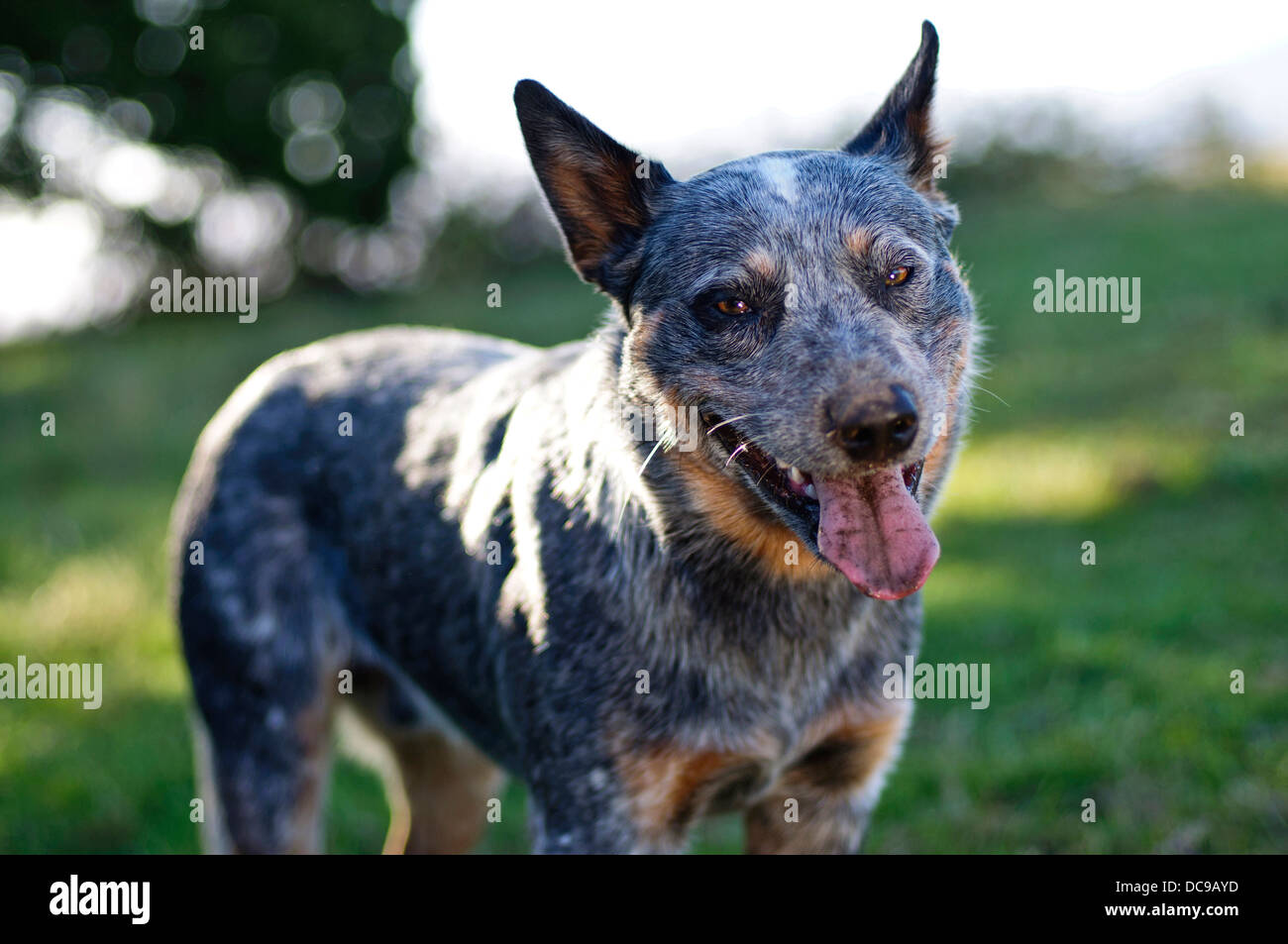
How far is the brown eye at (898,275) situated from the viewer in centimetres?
285

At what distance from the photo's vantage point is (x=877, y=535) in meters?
2.65

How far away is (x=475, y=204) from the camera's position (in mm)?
16125

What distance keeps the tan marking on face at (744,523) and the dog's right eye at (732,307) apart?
367 millimetres

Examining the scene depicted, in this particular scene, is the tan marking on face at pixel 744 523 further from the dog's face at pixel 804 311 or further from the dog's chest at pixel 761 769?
the dog's chest at pixel 761 769

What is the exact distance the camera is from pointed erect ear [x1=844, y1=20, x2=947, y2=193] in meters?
3.24

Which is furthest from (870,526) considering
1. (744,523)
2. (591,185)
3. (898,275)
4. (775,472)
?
(591,185)

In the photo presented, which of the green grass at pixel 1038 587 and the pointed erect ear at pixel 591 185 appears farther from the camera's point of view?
the green grass at pixel 1038 587

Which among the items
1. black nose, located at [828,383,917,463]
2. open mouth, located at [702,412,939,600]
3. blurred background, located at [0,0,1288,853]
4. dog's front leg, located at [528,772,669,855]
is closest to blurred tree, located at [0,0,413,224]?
blurred background, located at [0,0,1288,853]

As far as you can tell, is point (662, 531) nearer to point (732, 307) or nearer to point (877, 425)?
point (732, 307)

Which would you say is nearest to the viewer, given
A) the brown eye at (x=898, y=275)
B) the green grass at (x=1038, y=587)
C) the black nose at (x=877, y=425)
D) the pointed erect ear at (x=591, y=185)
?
the black nose at (x=877, y=425)

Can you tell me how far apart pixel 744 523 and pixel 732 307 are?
548mm

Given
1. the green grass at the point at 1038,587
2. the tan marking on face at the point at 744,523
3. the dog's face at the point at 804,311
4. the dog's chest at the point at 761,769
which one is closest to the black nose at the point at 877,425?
the dog's face at the point at 804,311

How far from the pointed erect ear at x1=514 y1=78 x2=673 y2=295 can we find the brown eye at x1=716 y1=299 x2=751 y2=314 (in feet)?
1.25

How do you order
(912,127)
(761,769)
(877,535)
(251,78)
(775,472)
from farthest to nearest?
(251,78) → (912,127) → (761,769) → (775,472) → (877,535)
